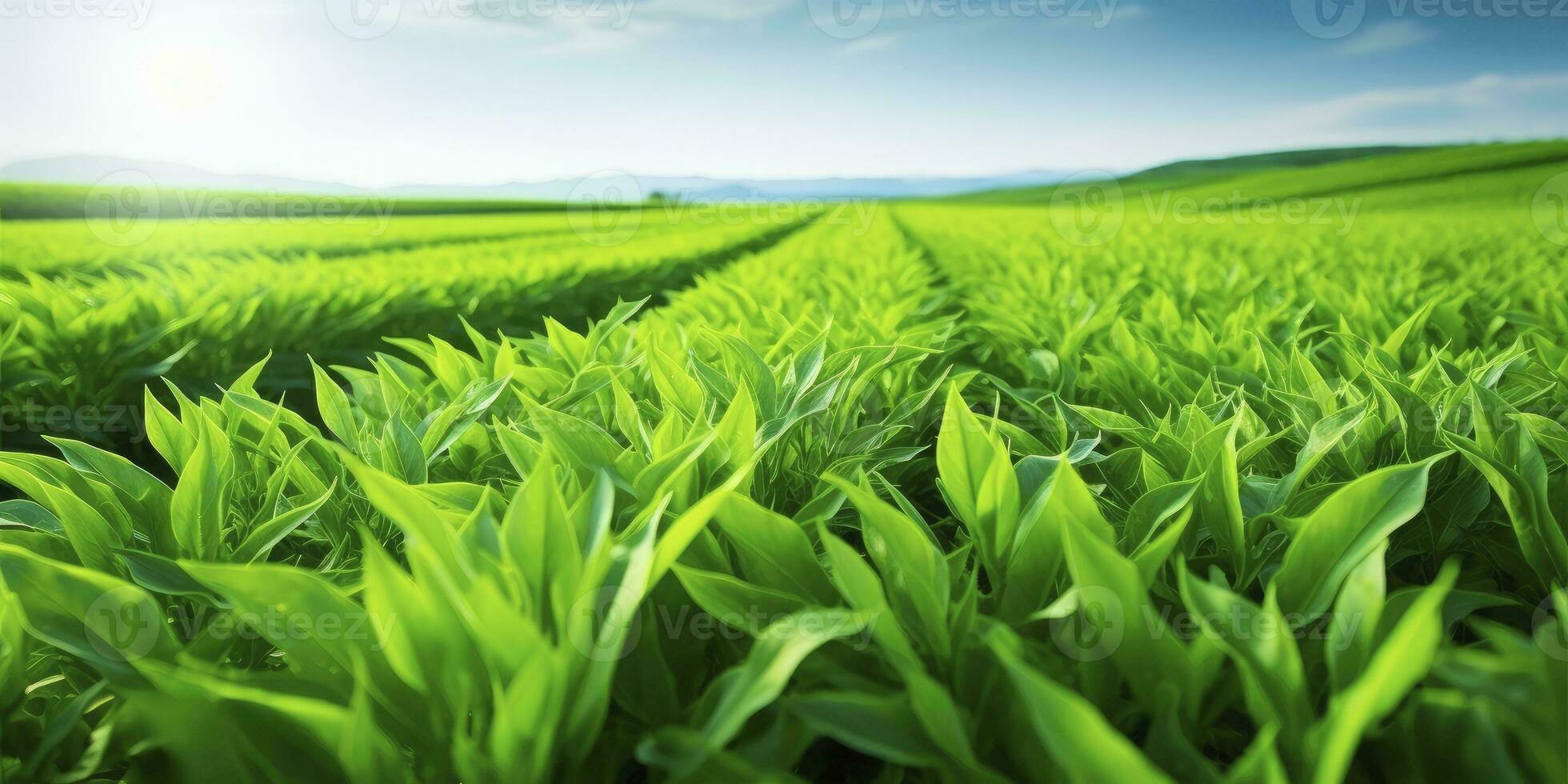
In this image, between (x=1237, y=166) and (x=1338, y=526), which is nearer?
(x=1338, y=526)

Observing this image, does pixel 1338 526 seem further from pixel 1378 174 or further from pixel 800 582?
pixel 1378 174

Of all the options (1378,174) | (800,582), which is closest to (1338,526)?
(800,582)

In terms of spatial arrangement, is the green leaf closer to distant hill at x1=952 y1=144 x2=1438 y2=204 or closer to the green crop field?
the green crop field

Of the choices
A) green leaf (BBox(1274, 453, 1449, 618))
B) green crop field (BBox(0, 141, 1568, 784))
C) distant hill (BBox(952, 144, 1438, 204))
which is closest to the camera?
green crop field (BBox(0, 141, 1568, 784))

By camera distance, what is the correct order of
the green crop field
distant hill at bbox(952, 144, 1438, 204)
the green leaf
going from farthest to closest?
1. distant hill at bbox(952, 144, 1438, 204)
2. the green leaf
3. the green crop field

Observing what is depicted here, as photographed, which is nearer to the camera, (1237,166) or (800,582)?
(800,582)

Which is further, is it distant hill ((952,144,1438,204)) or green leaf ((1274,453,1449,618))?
distant hill ((952,144,1438,204))

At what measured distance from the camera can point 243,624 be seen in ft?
3.66

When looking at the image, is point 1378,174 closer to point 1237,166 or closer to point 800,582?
point 1237,166

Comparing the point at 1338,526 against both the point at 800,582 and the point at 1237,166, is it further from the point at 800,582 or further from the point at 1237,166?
the point at 1237,166

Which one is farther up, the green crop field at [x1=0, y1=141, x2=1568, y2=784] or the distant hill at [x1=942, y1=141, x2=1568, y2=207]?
the green crop field at [x1=0, y1=141, x2=1568, y2=784]

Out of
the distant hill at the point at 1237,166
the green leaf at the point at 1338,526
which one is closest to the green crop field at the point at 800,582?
the green leaf at the point at 1338,526

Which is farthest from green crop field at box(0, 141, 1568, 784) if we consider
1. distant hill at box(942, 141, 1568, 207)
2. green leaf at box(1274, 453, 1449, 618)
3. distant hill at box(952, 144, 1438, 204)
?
distant hill at box(952, 144, 1438, 204)

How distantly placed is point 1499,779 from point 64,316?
17.8 ft
